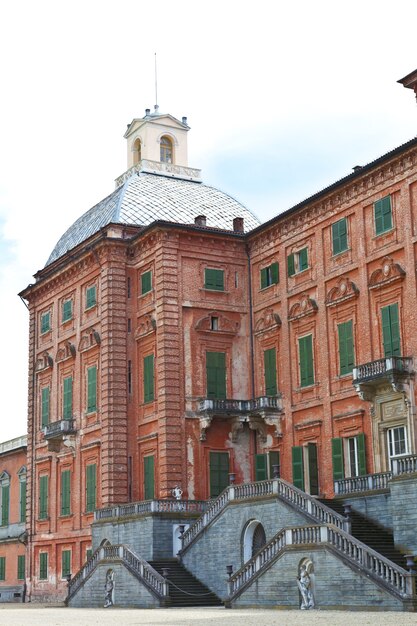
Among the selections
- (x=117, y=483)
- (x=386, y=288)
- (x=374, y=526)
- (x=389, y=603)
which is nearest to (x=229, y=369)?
(x=117, y=483)

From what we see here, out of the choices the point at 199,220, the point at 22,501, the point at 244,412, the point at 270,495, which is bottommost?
the point at 270,495

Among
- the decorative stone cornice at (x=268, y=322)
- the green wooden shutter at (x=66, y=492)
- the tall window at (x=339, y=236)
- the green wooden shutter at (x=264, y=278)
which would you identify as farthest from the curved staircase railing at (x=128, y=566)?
the tall window at (x=339, y=236)

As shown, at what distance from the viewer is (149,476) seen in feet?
137

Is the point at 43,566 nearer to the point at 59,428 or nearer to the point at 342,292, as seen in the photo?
the point at 59,428

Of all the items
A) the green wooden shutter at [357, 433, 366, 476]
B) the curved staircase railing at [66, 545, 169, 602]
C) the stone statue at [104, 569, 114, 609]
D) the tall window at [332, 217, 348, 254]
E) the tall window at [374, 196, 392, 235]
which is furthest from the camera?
the tall window at [332, 217, 348, 254]

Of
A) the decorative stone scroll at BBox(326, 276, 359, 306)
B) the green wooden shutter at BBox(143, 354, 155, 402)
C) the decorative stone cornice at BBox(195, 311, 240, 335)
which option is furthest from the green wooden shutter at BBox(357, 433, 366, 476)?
the green wooden shutter at BBox(143, 354, 155, 402)

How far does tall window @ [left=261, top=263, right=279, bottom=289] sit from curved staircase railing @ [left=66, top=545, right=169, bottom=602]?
1211cm

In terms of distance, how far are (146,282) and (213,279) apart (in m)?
2.80

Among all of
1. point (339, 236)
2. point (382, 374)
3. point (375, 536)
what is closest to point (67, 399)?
point (339, 236)

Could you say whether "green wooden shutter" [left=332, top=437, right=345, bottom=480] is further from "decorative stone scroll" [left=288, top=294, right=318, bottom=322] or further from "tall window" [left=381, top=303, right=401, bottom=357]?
"decorative stone scroll" [left=288, top=294, right=318, bottom=322]

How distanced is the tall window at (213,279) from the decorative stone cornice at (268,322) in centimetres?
224

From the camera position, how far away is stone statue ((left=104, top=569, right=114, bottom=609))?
3725 cm

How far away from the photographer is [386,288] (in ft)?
117

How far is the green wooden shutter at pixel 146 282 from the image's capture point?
43.5 metres
